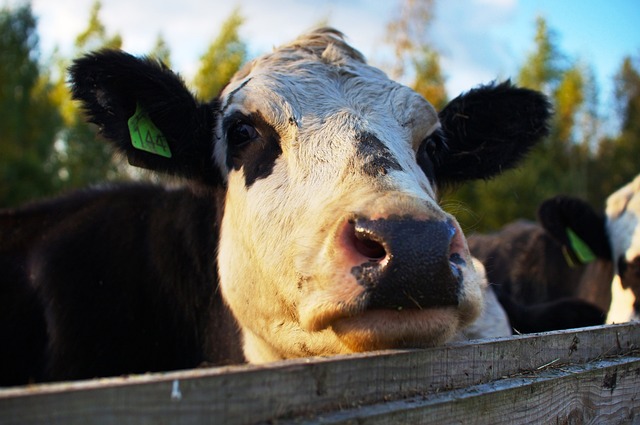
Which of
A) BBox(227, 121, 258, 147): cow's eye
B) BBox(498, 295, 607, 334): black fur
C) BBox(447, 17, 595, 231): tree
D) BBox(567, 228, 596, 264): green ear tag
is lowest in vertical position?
BBox(498, 295, 607, 334): black fur

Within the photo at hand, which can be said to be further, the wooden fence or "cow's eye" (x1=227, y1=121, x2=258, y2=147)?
"cow's eye" (x1=227, y1=121, x2=258, y2=147)

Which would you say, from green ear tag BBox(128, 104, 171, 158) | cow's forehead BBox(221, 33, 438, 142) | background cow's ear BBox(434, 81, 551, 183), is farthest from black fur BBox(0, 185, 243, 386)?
background cow's ear BBox(434, 81, 551, 183)

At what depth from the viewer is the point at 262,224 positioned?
314cm

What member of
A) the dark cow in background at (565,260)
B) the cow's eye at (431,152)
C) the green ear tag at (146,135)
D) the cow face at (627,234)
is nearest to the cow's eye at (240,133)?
the green ear tag at (146,135)

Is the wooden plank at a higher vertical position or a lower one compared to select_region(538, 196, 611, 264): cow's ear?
lower

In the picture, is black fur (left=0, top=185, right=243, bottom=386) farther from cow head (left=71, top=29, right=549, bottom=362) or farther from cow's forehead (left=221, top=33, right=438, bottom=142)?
cow's forehead (left=221, top=33, right=438, bottom=142)

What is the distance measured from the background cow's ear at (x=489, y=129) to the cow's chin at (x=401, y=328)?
2184 mm


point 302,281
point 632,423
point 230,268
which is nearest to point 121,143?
point 230,268

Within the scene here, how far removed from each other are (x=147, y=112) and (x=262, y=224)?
110 centimetres

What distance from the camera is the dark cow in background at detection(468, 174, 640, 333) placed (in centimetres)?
541

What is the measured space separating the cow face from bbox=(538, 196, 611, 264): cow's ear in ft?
0.40

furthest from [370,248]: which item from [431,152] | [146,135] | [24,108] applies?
[24,108]

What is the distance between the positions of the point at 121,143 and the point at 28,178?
2676cm

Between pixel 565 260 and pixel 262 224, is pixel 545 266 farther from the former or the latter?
pixel 262 224
